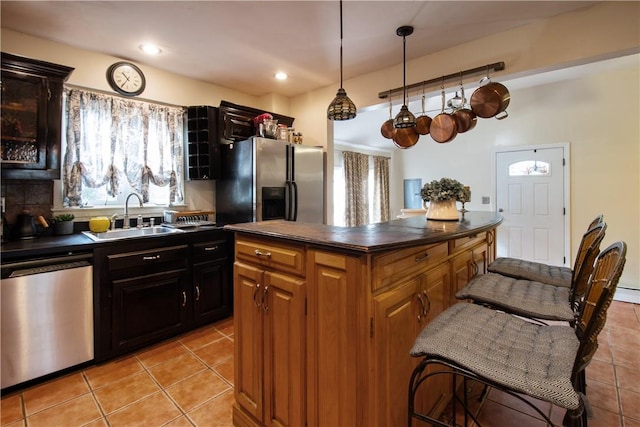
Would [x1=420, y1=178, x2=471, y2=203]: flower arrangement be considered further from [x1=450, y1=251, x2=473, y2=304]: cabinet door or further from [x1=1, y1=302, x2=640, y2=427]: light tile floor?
[x1=1, y1=302, x2=640, y2=427]: light tile floor

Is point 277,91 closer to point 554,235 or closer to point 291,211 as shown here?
point 291,211

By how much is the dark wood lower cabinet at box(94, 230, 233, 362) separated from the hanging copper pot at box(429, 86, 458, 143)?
2.19 meters

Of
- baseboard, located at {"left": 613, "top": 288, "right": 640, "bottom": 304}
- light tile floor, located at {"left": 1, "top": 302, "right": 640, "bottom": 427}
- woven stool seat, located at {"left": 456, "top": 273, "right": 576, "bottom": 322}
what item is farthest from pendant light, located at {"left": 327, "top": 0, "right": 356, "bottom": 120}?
baseboard, located at {"left": 613, "top": 288, "right": 640, "bottom": 304}

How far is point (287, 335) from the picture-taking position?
54.7 inches

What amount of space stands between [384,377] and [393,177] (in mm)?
6106

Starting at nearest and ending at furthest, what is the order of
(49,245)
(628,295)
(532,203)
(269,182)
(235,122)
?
(49,245), (269,182), (235,122), (628,295), (532,203)

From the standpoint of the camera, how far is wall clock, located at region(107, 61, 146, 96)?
2855mm

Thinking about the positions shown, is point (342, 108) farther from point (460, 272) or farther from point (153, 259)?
point (153, 259)

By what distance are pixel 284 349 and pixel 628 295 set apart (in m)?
4.49

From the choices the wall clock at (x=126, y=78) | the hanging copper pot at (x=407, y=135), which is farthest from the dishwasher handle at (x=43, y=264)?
the hanging copper pot at (x=407, y=135)

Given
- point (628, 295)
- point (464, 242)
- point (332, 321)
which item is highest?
point (464, 242)

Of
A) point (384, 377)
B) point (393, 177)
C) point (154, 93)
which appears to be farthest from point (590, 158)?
point (154, 93)

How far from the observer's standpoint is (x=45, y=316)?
2.03 meters

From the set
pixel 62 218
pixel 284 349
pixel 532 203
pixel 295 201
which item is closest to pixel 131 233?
pixel 62 218
